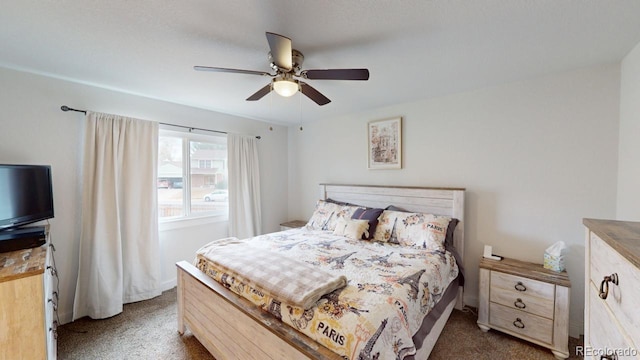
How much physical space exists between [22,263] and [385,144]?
11.1ft

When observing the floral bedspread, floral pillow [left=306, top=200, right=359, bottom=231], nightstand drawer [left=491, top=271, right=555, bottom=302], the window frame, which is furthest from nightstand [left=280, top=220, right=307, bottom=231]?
nightstand drawer [left=491, top=271, right=555, bottom=302]

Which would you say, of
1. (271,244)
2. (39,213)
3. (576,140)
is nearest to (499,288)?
(576,140)

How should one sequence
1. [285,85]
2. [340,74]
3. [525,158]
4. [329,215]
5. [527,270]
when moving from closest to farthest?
[340,74] → [285,85] → [527,270] → [525,158] → [329,215]

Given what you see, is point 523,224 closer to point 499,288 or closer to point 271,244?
point 499,288

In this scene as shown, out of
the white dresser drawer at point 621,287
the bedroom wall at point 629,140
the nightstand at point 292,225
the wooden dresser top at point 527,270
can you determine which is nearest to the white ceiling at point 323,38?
the bedroom wall at point 629,140

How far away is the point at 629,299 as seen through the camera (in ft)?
2.25

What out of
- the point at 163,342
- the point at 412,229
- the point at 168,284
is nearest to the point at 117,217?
the point at 168,284

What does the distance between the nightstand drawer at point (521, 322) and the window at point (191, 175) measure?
11.5 ft

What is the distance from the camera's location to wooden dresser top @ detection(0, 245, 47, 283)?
1.26 meters

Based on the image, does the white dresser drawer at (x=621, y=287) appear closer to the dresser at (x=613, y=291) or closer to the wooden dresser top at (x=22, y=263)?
the dresser at (x=613, y=291)

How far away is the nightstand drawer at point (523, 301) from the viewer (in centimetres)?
Result: 195

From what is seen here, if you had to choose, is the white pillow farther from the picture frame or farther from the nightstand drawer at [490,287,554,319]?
the nightstand drawer at [490,287,554,319]

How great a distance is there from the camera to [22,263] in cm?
141
